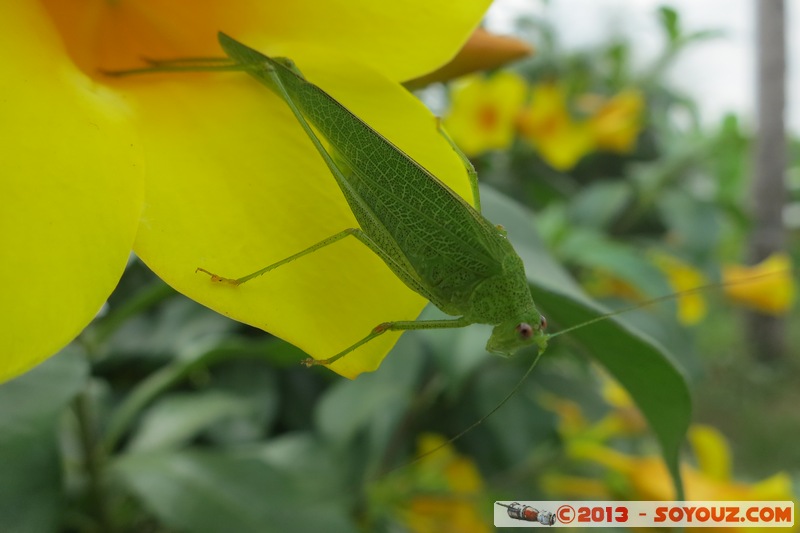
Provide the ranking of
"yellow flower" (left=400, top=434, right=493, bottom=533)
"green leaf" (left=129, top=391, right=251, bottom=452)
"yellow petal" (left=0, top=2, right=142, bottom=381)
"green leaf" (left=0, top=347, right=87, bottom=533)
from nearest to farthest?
1. "yellow petal" (left=0, top=2, right=142, bottom=381)
2. "green leaf" (left=0, top=347, right=87, bottom=533)
3. "green leaf" (left=129, top=391, right=251, bottom=452)
4. "yellow flower" (left=400, top=434, right=493, bottom=533)

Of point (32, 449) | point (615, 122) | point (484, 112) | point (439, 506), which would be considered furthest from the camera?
point (615, 122)

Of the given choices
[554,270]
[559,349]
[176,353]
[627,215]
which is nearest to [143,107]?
[554,270]

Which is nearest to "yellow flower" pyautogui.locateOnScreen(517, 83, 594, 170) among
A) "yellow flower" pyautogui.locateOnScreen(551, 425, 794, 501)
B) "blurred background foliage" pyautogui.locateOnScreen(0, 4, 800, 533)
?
"blurred background foliage" pyautogui.locateOnScreen(0, 4, 800, 533)

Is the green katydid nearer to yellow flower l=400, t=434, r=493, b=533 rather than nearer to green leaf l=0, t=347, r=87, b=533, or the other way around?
green leaf l=0, t=347, r=87, b=533

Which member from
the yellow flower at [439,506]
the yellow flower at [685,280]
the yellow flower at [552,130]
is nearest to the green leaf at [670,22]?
the yellow flower at [552,130]

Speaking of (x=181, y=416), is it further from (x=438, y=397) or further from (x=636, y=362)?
(x=636, y=362)

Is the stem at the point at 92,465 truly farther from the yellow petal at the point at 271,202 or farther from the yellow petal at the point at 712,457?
the yellow petal at the point at 712,457

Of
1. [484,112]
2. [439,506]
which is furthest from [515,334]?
[484,112]
